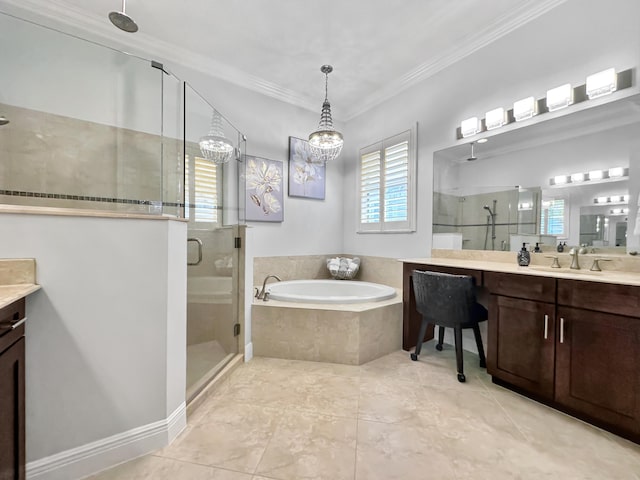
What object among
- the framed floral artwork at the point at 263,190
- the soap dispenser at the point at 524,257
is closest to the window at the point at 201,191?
the framed floral artwork at the point at 263,190

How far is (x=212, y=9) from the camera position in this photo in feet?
7.06

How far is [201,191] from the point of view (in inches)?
93.4

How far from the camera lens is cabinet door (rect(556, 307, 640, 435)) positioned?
1.36 metres

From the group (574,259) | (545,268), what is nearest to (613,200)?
(574,259)

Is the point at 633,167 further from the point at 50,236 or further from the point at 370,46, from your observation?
the point at 50,236

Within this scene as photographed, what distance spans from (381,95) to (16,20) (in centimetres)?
314

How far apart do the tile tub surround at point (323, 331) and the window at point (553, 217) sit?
53.4 inches

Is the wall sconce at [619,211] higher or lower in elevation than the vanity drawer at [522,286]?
higher

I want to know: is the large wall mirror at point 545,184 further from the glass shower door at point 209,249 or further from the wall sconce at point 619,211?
the glass shower door at point 209,249

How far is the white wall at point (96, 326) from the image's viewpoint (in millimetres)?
1104

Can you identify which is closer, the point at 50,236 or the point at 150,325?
the point at 50,236

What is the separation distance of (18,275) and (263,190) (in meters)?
2.27

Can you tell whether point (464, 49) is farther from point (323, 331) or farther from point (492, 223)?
point (323, 331)

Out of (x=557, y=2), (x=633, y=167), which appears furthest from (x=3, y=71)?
(x=633, y=167)
